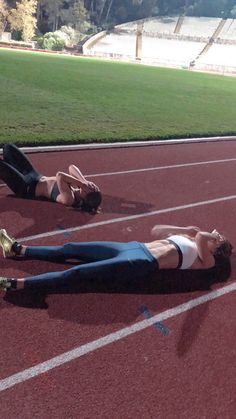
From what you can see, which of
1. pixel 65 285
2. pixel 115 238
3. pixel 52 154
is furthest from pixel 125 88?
pixel 65 285

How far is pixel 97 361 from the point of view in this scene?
3.86 metres

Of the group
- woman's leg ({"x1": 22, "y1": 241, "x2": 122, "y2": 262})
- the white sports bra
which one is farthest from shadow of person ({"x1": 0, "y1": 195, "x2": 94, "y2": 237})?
the white sports bra

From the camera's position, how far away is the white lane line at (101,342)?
3.55 meters

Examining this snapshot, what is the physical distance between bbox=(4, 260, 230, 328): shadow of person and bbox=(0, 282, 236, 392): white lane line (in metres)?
0.13

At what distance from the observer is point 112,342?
13.5ft

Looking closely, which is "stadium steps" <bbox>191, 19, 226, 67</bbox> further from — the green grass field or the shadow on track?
the shadow on track

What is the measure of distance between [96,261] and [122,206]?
2404 mm

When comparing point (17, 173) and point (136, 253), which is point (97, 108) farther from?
point (136, 253)

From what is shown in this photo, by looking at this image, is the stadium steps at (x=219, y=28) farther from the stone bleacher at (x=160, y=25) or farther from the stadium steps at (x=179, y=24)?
the stone bleacher at (x=160, y=25)

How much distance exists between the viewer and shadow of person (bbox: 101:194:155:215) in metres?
7.10

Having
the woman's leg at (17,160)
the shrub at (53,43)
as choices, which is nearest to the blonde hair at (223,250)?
the woman's leg at (17,160)

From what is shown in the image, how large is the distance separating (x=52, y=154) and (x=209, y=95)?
15.6 metres

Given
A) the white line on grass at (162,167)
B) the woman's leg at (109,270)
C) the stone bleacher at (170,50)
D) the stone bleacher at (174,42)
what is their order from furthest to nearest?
the stone bleacher at (170,50) → the stone bleacher at (174,42) → the white line on grass at (162,167) → the woman's leg at (109,270)

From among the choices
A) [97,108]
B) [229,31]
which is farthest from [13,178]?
[229,31]
